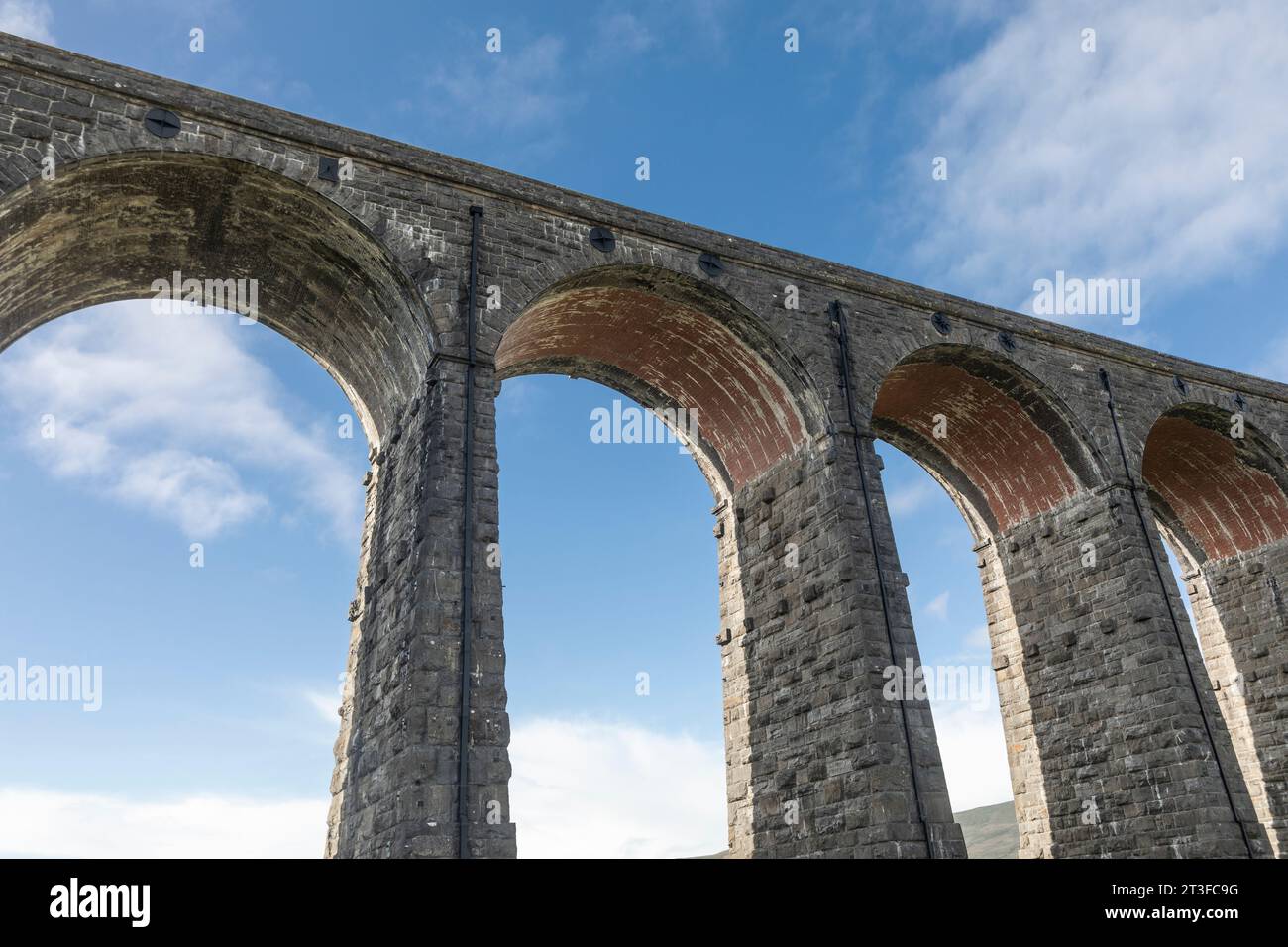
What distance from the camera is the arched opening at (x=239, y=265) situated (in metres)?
10.3

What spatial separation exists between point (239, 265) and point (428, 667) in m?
6.40

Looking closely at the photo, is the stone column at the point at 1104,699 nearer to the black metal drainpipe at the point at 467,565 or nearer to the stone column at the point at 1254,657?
the stone column at the point at 1254,657

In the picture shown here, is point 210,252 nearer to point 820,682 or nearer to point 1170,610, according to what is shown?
point 820,682

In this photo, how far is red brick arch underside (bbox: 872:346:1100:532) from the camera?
15344 millimetres

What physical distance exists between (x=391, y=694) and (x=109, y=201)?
21.5 feet

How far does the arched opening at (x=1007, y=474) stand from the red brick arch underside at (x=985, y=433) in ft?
0.06

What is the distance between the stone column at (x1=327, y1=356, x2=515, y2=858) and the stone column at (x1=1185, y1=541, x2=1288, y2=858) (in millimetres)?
16061

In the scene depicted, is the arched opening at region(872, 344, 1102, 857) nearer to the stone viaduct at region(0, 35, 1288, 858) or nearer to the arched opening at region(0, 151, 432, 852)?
the stone viaduct at region(0, 35, 1288, 858)

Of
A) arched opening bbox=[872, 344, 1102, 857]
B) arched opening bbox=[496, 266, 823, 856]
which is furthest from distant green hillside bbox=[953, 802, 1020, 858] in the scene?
arched opening bbox=[496, 266, 823, 856]

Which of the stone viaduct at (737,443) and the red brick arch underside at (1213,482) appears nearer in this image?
the stone viaduct at (737,443)

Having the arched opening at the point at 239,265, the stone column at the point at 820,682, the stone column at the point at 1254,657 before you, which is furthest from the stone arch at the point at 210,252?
the stone column at the point at 1254,657

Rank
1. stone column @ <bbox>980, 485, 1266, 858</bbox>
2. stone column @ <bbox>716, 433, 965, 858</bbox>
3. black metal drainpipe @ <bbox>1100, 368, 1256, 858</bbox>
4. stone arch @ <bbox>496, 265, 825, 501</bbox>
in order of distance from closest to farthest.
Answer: stone column @ <bbox>716, 433, 965, 858</bbox>, black metal drainpipe @ <bbox>1100, 368, 1256, 858</bbox>, stone column @ <bbox>980, 485, 1266, 858</bbox>, stone arch @ <bbox>496, 265, 825, 501</bbox>

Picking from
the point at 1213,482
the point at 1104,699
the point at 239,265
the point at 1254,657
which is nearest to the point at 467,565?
the point at 239,265

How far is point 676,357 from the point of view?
14.3 meters
